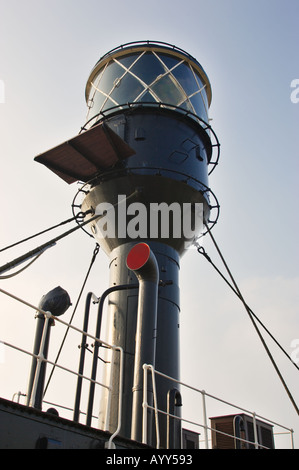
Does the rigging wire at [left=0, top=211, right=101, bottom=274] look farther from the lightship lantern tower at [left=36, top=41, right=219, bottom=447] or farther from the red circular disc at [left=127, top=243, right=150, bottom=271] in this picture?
→ the red circular disc at [left=127, top=243, right=150, bottom=271]

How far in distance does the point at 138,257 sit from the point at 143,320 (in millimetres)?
1077

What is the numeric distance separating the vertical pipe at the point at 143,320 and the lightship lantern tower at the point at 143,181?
0.04 m

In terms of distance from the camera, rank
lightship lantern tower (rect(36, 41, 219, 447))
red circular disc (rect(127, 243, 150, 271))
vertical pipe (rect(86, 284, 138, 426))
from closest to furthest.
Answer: vertical pipe (rect(86, 284, 138, 426))
red circular disc (rect(127, 243, 150, 271))
lightship lantern tower (rect(36, 41, 219, 447))

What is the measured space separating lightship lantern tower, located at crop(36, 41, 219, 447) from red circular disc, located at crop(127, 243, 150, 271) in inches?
0.7

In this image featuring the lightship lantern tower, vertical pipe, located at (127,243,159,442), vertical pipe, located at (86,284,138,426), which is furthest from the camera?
the lightship lantern tower

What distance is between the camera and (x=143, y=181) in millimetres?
10047

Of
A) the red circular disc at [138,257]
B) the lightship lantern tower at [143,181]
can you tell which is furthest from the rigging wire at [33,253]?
the red circular disc at [138,257]

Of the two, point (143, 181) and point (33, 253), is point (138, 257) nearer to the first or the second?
point (33, 253)

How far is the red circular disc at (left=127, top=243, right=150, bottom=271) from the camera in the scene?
7.92 metres

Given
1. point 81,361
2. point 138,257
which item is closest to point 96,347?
point 81,361

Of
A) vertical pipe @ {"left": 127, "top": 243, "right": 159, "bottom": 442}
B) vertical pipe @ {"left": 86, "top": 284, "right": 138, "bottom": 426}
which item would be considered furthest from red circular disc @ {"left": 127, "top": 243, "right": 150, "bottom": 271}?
vertical pipe @ {"left": 86, "top": 284, "right": 138, "bottom": 426}
